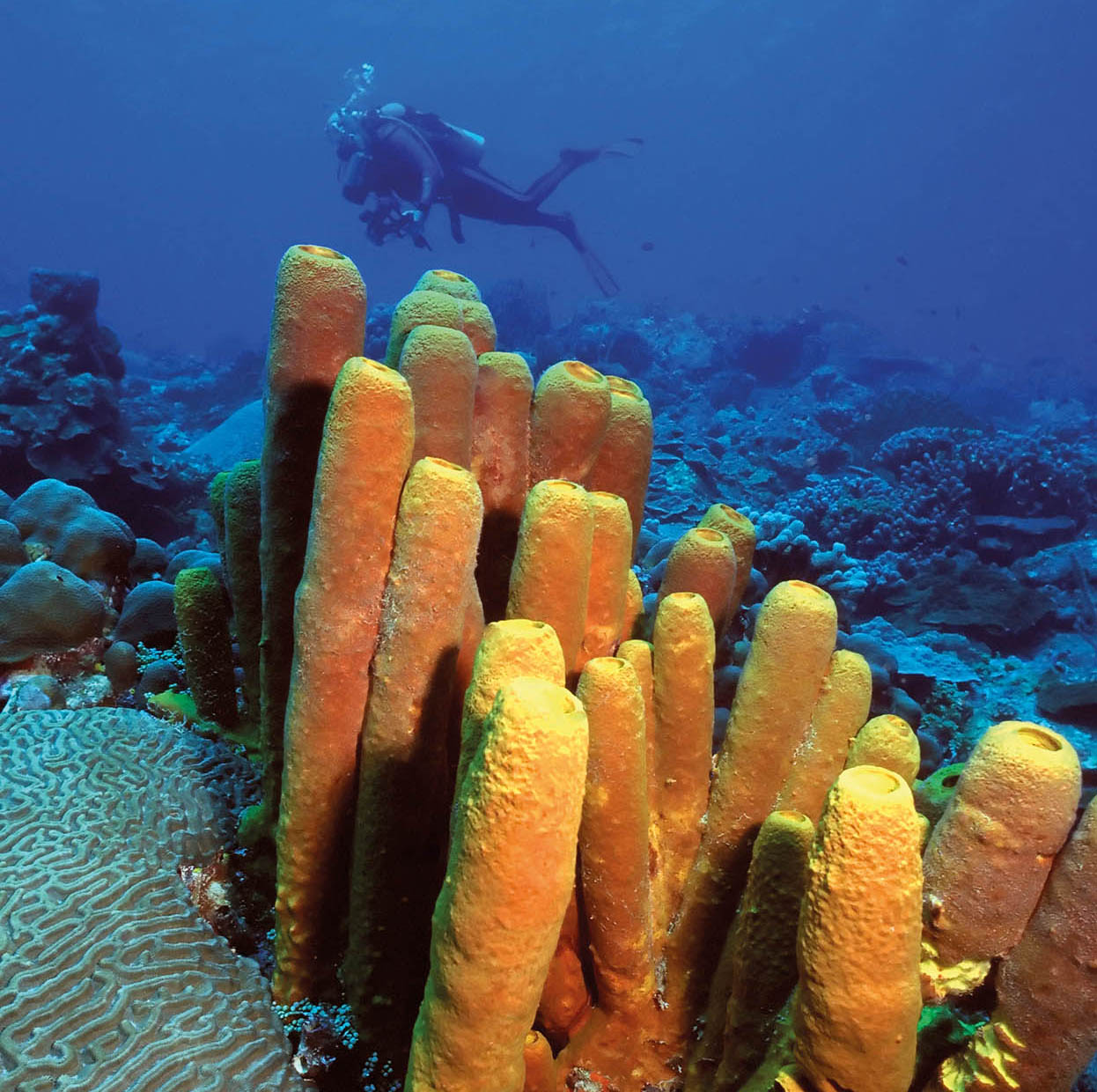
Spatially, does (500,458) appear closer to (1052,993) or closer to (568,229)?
(1052,993)

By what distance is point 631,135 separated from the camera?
84938 millimetres

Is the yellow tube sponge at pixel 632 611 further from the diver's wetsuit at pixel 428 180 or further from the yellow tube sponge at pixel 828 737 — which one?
the diver's wetsuit at pixel 428 180

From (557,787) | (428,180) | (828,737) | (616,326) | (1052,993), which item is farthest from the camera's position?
(616,326)

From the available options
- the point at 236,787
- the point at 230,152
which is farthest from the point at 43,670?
Answer: the point at 230,152

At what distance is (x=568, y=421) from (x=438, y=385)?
0.40 m

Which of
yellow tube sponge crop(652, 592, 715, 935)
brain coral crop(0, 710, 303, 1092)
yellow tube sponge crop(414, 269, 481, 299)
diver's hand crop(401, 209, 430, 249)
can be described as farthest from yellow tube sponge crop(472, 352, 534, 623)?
diver's hand crop(401, 209, 430, 249)

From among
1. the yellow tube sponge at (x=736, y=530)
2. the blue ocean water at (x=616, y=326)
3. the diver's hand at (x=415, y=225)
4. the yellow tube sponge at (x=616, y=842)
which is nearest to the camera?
the yellow tube sponge at (x=616, y=842)

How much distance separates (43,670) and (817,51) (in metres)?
89.8

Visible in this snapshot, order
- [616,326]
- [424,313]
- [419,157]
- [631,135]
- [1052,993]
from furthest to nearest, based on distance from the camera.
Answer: [631,135] → [616,326] → [419,157] → [424,313] → [1052,993]

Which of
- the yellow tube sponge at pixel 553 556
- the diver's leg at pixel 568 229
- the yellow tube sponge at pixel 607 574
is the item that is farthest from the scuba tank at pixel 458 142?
the yellow tube sponge at pixel 553 556

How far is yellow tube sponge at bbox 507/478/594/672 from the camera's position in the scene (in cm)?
141

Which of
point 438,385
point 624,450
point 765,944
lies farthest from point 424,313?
point 765,944

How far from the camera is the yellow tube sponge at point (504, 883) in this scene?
0.88m

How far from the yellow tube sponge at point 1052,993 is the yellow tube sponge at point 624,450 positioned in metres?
1.25
